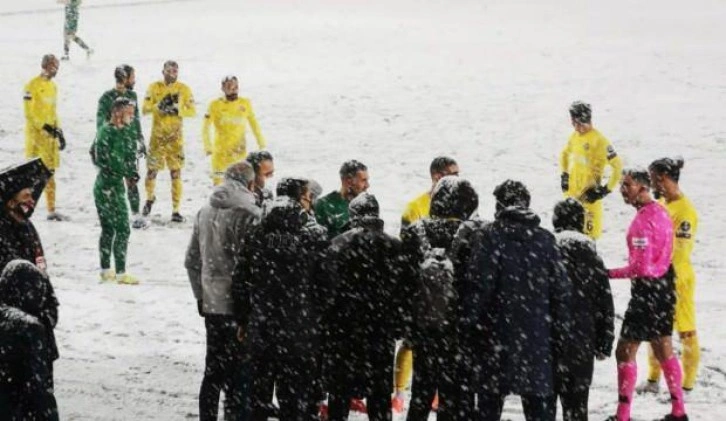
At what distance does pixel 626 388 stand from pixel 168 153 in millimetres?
7502

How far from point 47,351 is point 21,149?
12085 millimetres

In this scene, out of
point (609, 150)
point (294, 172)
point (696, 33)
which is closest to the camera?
point (609, 150)

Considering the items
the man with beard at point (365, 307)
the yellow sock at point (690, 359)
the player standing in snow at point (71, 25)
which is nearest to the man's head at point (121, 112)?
the man with beard at point (365, 307)

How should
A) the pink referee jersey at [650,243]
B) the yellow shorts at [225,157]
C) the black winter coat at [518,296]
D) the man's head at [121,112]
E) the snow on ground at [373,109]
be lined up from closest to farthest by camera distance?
the black winter coat at [518,296]
the pink referee jersey at [650,243]
the snow on ground at [373,109]
the man's head at [121,112]
the yellow shorts at [225,157]

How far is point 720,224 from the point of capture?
13781mm

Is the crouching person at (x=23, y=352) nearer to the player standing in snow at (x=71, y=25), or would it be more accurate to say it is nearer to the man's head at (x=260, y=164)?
the man's head at (x=260, y=164)

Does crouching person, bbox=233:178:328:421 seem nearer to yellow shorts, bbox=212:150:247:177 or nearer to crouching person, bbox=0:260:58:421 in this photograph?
crouching person, bbox=0:260:58:421

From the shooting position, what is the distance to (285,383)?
6.68 meters

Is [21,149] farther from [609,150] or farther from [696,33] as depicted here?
[696,33]

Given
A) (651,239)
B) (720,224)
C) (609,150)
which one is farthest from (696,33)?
(651,239)

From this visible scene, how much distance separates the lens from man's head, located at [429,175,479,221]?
21.7 feet

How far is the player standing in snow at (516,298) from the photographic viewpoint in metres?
6.32

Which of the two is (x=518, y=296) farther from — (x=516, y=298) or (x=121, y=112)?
(x=121, y=112)

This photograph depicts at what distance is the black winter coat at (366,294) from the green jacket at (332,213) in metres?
0.88
